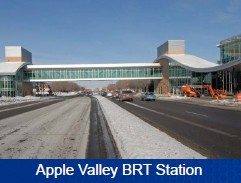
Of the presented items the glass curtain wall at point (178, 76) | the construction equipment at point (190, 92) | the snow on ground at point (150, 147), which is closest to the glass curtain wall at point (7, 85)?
the glass curtain wall at point (178, 76)

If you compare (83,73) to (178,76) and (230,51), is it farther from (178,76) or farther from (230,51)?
(230,51)

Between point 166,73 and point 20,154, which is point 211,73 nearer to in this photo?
point 166,73

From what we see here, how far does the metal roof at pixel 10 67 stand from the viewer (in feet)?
323

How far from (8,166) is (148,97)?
5027 cm

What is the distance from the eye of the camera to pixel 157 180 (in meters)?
4.66

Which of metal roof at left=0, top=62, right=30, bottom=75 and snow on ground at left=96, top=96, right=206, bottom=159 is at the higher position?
metal roof at left=0, top=62, right=30, bottom=75

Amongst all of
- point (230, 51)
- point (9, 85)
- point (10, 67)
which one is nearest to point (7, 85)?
point (9, 85)

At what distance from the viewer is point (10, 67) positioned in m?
104

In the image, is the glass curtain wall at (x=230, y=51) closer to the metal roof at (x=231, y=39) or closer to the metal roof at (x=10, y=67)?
the metal roof at (x=231, y=39)

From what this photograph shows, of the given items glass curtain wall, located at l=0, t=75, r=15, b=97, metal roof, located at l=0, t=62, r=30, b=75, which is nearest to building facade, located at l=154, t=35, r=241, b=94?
metal roof, located at l=0, t=62, r=30, b=75

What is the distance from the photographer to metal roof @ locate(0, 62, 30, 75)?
9849 centimetres

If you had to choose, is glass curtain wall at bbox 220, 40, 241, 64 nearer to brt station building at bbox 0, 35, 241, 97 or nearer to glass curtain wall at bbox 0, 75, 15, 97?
brt station building at bbox 0, 35, 241, 97

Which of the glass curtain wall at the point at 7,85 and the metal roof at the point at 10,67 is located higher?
the metal roof at the point at 10,67

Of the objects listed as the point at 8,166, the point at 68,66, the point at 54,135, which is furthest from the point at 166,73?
the point at 8,166
